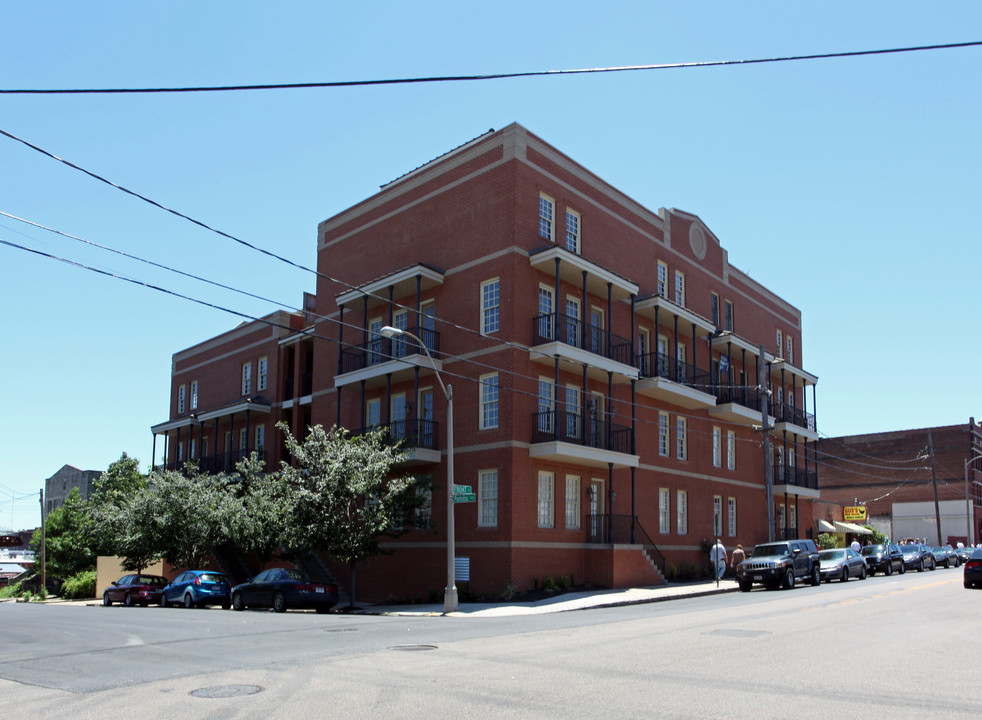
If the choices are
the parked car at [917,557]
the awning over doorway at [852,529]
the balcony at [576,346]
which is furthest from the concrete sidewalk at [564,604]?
the awning over doorway at [852,529]

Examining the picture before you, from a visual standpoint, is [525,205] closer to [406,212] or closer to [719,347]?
[406,212]

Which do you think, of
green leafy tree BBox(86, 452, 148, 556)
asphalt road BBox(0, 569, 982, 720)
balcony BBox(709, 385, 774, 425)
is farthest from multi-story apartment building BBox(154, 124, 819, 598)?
asphalt road BBox(0, 569, 982, 720)

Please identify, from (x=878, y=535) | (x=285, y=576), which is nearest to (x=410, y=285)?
(x=285, y=576)

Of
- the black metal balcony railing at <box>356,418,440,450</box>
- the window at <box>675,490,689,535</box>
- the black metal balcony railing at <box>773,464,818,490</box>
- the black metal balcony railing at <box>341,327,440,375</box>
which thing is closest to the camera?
the black metal balcony railing at <box>356,418,440,450</box>

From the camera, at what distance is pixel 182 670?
1146 cm

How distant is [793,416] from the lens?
44906 millimetres

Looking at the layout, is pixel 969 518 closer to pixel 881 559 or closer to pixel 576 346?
pixel 881 559

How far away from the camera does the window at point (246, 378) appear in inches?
1753

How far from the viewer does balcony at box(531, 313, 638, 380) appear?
2834cm

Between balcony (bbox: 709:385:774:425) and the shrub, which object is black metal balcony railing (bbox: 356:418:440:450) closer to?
balcony (bbox: 709:385:774:425)

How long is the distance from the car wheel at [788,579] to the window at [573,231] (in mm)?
13289

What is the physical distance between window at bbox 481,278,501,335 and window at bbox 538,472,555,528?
5152 millimetres

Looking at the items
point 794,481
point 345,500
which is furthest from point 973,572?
point 345,500

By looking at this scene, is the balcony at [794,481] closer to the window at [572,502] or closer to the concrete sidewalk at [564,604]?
the concrete sidewalk at [564,604]
